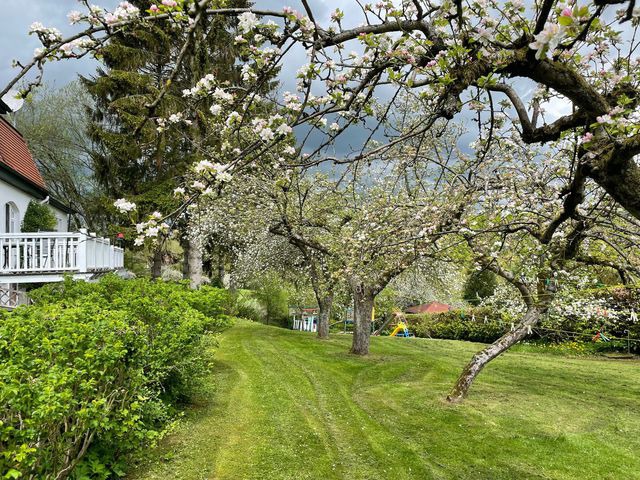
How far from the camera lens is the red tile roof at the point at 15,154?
15.1 metres

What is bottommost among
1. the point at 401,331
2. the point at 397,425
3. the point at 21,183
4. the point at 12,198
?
the point at 397,425

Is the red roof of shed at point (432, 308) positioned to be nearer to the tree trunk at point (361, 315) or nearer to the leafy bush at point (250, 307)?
the leafy bush at point (250, 307)

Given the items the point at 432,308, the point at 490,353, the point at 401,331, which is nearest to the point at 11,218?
the point at 490,353

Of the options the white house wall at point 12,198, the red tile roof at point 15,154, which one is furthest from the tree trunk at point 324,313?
the red tile roof at point 15,154

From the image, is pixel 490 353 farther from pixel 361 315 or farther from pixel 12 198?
pixel 12 198

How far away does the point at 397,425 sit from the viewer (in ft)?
24.3

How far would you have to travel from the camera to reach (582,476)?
560 cm

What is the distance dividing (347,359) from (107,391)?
8.72 meters

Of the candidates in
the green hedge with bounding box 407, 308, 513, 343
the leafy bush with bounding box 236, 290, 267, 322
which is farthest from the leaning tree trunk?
the leafy bush with bounding box 236, 290, 267, 322

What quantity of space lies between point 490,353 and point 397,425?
2389 mm

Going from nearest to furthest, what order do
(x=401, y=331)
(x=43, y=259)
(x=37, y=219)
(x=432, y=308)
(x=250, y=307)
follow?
(x=43, y=259)
(x=37, y=219)
(x=401, y=331)
(x=250, y=307)
(x=432, y=308)

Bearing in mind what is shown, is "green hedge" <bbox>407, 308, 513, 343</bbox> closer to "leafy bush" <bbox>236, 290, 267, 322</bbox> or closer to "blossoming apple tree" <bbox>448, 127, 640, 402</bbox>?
"leafy bush" <bbox>236, 290, 267, 322</bbox>

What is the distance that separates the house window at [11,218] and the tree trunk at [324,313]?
1065 cm

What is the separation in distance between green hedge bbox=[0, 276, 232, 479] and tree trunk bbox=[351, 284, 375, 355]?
6.90 metres
